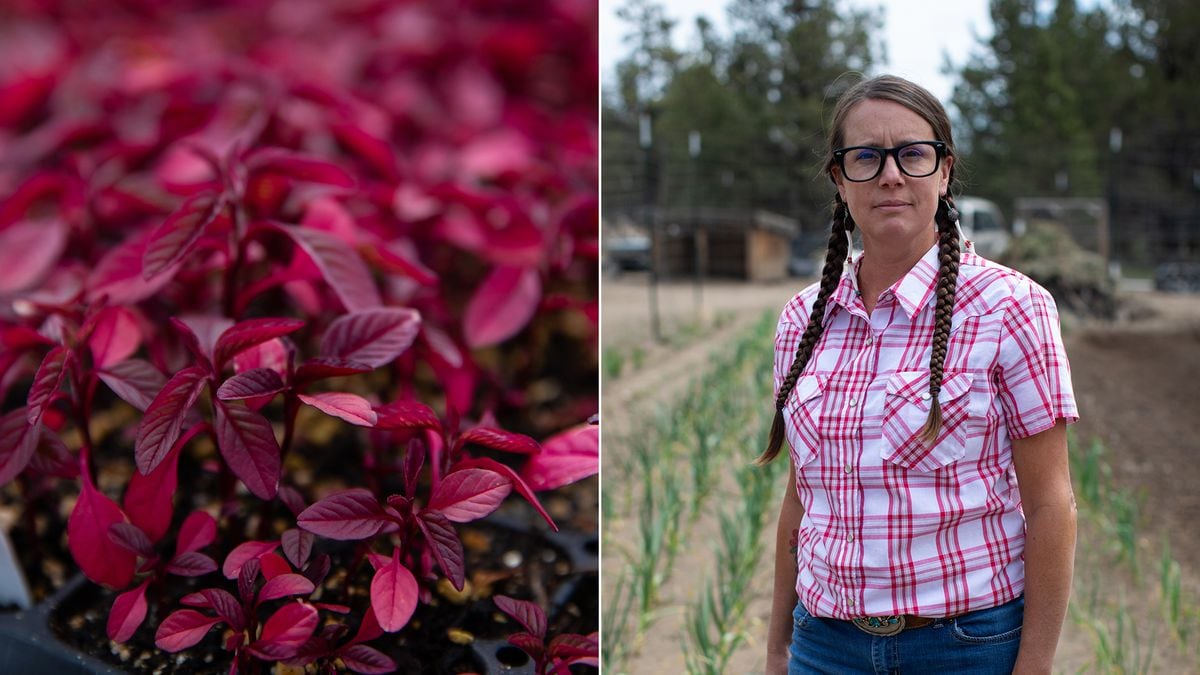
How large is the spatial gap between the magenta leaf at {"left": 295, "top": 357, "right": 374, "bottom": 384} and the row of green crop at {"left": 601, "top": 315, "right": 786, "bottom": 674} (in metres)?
0.50

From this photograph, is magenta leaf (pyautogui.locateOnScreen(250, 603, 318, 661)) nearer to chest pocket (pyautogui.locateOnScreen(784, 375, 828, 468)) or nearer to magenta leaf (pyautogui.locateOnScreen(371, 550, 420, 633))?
magenta leaf (pyautogui.locateOnScreen(371, 550, 420, 633))

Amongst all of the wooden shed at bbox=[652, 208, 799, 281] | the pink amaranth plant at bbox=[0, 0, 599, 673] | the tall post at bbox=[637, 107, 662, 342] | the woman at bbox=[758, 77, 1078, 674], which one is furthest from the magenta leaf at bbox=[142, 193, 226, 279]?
the wooden shed at bbox=[652, 208, 799, 281]

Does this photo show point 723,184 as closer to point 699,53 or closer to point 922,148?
point 699,53

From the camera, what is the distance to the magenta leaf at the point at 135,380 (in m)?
0.69

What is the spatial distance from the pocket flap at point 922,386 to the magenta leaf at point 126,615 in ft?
1.68

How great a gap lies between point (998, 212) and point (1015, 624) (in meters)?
7.68

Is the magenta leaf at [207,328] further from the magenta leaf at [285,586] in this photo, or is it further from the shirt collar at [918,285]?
the shirt collar at [918,285]

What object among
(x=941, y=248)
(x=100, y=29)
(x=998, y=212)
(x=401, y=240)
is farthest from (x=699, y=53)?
(x=941, y=248)

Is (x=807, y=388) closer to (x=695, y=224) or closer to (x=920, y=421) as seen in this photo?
(x=920, y=421)

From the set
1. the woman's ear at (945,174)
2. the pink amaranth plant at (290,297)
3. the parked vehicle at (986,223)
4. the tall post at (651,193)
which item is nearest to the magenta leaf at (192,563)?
the pink amaranth plant at (290,297)

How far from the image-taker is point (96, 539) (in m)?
0.69

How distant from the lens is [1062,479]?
1.86ft

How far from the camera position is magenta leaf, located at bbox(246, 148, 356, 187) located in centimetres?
81

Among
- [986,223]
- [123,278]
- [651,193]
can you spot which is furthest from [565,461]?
[986,223]
